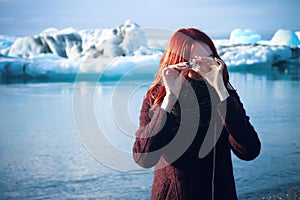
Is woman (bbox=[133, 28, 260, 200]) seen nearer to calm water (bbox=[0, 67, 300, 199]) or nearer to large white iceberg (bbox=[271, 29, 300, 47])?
calm water (bbox=[0, 67, 300, 199])

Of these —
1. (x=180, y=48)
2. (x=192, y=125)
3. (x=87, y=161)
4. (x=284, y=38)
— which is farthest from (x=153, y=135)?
(x=284, y=38)

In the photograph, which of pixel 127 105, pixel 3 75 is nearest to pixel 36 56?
pixel 3 75

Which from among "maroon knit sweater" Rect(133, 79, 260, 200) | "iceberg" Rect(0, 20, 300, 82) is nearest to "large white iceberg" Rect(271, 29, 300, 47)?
"iceberg" Rect(0, 20, 300, 82)

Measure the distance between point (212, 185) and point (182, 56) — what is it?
275 millimetres

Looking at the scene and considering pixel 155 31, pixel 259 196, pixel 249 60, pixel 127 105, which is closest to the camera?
pixel 155 31

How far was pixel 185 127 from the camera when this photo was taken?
876mm

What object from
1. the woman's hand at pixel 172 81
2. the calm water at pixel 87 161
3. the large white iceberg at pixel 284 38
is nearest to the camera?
the woman's hand at pixel 172 81

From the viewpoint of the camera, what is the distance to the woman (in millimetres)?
856

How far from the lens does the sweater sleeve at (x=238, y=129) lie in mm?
854

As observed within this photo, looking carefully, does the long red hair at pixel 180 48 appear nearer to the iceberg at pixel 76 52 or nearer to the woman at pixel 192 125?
the woman at pixel 192 125

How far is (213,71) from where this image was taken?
2.81ft

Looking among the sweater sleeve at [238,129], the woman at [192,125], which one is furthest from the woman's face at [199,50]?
the sweater sleeve at [238,129]

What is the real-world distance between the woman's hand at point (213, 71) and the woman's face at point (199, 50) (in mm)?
14

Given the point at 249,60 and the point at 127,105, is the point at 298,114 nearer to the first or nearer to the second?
the point at 127,105
